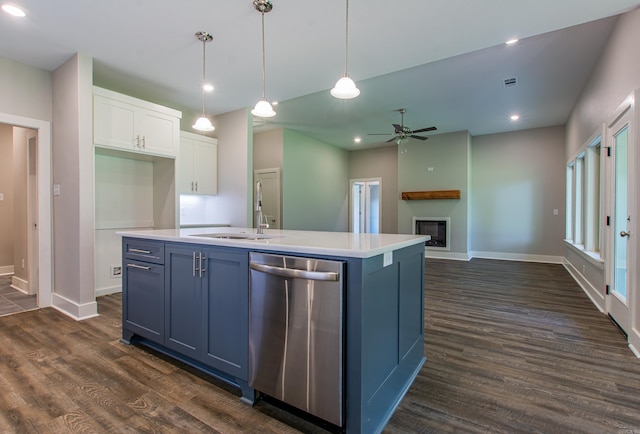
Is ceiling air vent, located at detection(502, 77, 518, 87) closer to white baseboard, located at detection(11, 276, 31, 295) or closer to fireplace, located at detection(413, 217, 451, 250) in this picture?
fireplace, located at detection(413, 217, 451, 250)

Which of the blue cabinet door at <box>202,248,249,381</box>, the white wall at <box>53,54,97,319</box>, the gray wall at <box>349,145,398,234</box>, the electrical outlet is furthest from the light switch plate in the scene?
the gray wall at <box>349,145,398,234</box>

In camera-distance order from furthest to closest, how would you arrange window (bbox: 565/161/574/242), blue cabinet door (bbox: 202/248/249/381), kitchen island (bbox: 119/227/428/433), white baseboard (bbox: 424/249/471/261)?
white baseboard (bbox: 424/249/471/261) → window (bbox: 565/161/574/242) → blue cabinet door (bbox: 202/248/249/381) → kitchen island (bbox: 119/227/428/433)

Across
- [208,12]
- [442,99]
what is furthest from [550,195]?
[208,12]

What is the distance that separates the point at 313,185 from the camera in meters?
7.94

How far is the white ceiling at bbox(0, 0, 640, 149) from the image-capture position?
2611 millimetres

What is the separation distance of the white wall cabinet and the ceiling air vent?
448 cm

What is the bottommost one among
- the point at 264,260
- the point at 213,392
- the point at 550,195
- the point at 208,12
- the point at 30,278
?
the point at 213,392

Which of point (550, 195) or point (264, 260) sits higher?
point (550, 195)

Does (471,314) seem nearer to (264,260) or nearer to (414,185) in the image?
(264,260)

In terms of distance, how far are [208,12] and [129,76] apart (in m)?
1.90

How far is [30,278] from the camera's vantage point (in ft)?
13.7

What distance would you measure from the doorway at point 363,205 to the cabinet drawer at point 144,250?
720 centimetres

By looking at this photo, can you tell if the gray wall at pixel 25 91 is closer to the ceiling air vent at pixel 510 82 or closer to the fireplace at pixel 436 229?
the ceiling air vent at pixel 510 82

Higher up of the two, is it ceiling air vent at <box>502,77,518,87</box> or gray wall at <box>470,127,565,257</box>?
ceiling air vent at <box>502,77,518,87</box>
